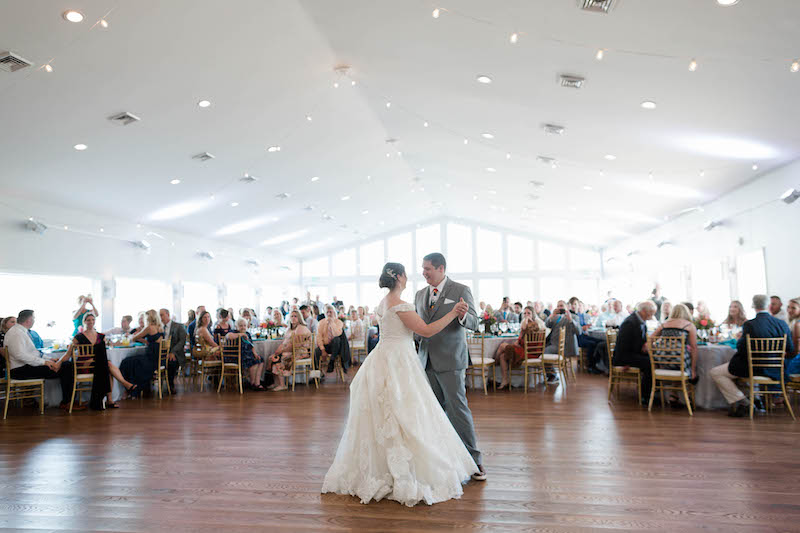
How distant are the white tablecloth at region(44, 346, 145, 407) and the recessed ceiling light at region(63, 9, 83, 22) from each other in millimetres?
4689

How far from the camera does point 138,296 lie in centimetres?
1332

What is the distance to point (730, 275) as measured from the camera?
10125 millimetres

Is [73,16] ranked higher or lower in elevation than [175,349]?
higher

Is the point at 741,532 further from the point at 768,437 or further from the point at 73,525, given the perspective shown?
the point at 73,525

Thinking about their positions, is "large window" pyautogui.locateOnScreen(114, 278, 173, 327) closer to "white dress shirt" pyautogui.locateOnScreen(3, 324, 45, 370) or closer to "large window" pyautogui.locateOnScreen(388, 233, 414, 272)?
"white dress shirt" pyautogui.locateOnScreen(3, 324, 45, 370)

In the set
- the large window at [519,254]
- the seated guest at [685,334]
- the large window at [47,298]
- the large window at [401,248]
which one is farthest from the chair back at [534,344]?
the large window at [401,248]

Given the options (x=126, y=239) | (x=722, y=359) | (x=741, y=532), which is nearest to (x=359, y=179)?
(x=126, y=239)

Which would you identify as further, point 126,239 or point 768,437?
point 126,239

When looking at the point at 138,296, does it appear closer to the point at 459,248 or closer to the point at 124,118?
the point at 124,118

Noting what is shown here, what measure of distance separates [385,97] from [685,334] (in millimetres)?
6280

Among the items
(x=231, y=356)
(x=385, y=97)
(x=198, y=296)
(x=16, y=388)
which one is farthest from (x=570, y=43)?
(x=198, y=296)

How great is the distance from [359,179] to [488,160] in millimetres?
4265

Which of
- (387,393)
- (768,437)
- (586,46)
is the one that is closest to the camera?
(387,393)

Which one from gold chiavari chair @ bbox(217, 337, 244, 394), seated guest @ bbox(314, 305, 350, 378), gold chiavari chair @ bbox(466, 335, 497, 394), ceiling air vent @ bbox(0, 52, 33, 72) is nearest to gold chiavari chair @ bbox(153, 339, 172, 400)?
gold chiavari chair @ bbox(217, 337, 244, 394)
